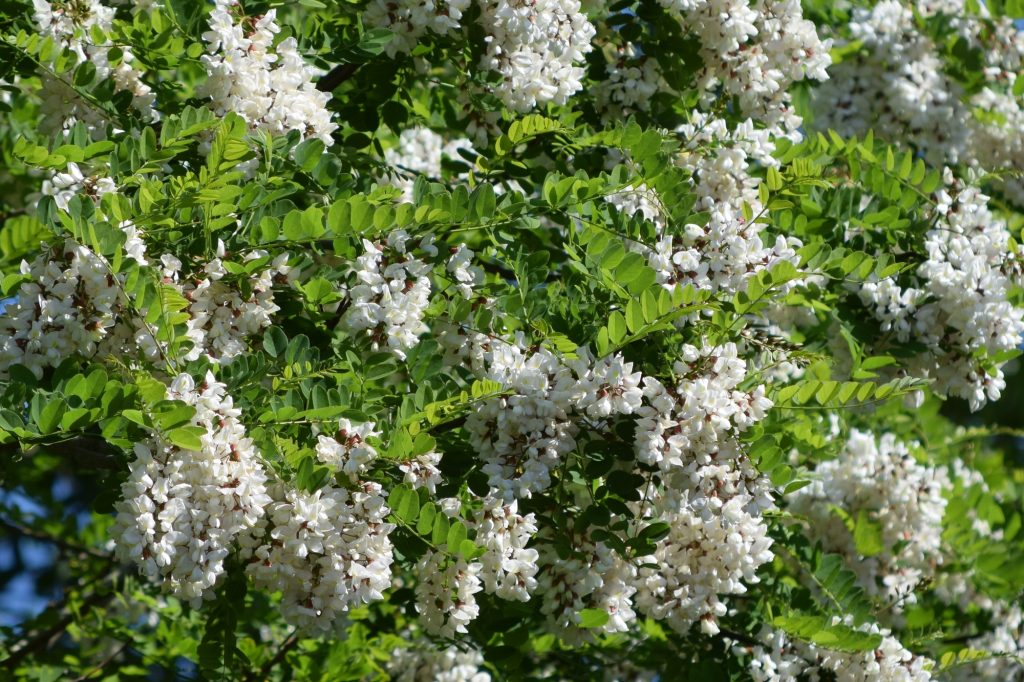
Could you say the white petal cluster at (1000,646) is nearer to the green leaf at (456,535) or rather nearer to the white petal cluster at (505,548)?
the white petal cluster at (505,548)

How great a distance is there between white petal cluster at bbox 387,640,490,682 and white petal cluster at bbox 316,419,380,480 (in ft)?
3.29

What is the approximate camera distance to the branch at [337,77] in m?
3.20

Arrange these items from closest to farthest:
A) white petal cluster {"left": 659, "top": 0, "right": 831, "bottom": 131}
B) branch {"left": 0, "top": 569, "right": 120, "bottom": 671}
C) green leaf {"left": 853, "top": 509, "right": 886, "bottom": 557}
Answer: white petal cluster {"left": 659, "top": 0, "right": 831, "bottom": 131}, green leaf {"left": 853, "top": 509, "right": 886, "bottom": 557}, branch {"left": 0, "top": 569, "right": 120, "bottom": 671}

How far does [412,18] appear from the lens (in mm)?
2803

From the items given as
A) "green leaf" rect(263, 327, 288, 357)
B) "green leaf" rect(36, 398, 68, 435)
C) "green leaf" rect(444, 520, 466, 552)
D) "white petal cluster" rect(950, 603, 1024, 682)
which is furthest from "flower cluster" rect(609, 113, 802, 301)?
"white petal cluster" rect(950, 603, 1024, 682)

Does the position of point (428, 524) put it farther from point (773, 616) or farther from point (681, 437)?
point (773, 616)

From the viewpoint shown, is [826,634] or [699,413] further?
[826,634]

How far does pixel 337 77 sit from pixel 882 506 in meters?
2.03

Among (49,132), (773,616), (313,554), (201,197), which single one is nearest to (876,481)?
(773,616)

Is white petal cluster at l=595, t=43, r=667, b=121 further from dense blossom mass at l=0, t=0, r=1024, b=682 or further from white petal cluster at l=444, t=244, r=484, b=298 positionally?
white petal cluster at l=444, t=244, r=484, b=298

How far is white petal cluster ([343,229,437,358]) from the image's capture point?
2.54m

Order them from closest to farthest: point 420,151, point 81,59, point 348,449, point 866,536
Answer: point 348,449 < point 81,59 < point 866,536 < point 420,151

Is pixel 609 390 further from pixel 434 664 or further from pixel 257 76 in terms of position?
pixel 434 664

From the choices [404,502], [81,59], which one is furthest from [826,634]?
[81,59]
